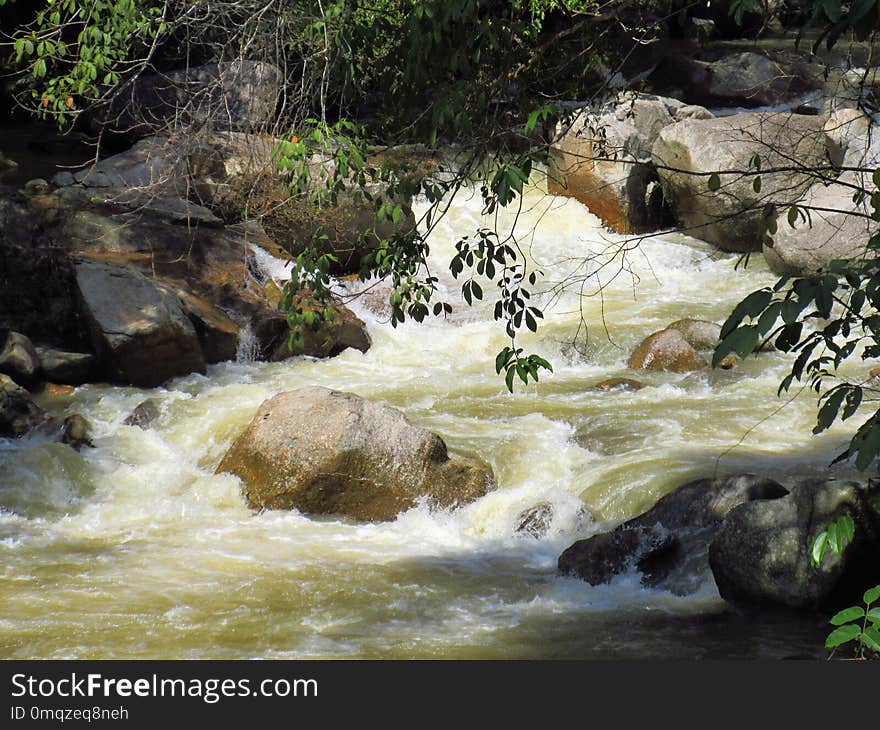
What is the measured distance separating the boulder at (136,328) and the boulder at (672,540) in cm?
415

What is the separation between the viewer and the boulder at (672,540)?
5719mm

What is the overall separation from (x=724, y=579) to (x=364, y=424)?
96.4 inches

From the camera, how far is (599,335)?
9859 millimetres

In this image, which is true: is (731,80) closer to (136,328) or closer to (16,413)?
(136,328)

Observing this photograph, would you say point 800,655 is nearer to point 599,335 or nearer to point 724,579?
point 724,579

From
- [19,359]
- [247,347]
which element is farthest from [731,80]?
[19,359]

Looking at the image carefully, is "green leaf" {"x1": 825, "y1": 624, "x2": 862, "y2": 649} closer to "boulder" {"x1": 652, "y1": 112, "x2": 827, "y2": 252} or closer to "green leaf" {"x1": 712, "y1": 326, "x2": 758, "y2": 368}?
"green leaf" {"x1": 712, "y1": 326, "x2": 758, "y2": 368}

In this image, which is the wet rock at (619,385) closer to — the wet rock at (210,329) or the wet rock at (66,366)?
the wet rock at (210,329)

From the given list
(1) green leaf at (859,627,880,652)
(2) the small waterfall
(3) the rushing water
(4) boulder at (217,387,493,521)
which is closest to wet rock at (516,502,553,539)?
(3) the rushing water

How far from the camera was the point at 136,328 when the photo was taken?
28.7ft

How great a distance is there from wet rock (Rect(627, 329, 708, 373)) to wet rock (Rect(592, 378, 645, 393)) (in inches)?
14.6

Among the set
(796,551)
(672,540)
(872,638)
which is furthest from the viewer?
(672,540)

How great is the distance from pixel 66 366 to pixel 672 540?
510cm

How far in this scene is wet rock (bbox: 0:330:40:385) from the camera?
8.54 metres
